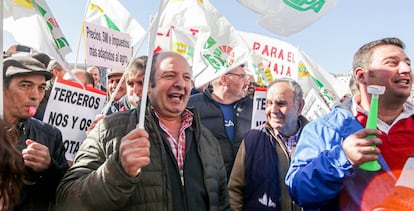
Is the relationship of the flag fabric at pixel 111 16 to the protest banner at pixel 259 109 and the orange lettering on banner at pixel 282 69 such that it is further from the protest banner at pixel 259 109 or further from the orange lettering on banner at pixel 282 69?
the protest banner at pixel 259 109

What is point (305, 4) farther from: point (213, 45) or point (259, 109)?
point (213, 45)

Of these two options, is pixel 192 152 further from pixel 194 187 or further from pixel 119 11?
pixel 119 11

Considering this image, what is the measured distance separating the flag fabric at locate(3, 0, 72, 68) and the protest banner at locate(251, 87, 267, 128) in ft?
5.93

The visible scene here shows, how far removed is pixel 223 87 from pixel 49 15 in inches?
71.6

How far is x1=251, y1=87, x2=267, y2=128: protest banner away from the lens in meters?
4.25

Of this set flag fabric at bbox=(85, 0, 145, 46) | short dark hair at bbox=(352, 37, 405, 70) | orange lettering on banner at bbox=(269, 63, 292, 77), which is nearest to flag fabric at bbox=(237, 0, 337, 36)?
short dark hair at bbox=(352, 37, 405, 70)

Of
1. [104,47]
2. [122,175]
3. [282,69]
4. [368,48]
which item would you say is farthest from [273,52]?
[122,175]

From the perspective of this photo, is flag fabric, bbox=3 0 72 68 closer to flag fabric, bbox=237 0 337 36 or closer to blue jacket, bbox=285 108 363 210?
flag fabric, bbox=237 0 337 36

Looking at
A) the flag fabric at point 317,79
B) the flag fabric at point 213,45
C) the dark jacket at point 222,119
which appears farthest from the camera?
the flag fabric at point 317,79

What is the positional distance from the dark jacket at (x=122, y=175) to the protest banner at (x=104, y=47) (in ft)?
9.46

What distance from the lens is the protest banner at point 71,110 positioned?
128 inches

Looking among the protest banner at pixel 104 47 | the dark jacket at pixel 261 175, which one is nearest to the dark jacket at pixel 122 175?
the dark jacket at pixel 261 175

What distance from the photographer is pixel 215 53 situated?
4.95 meters

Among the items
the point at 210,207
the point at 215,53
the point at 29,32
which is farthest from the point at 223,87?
the point at 210,207
